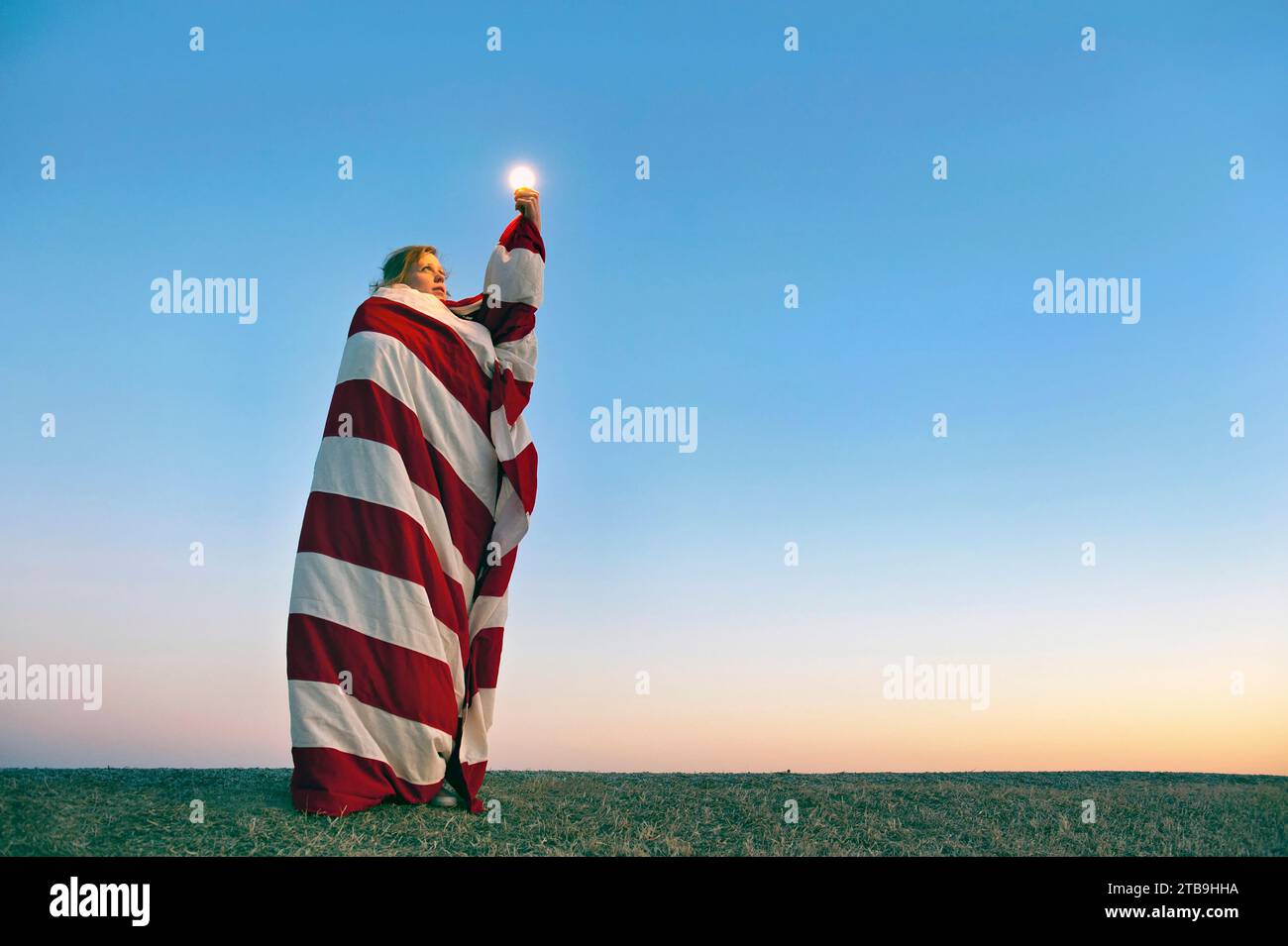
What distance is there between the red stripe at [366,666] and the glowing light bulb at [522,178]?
126 inches

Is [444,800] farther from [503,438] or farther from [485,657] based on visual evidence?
[503,438]

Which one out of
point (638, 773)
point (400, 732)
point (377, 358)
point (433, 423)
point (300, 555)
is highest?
point (377, 358)

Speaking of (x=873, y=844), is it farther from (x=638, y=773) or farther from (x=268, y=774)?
(x=268, y=774)

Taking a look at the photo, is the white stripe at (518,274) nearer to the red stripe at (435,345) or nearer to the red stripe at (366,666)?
the red stripe at (435,345)

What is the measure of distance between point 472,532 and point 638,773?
328cm

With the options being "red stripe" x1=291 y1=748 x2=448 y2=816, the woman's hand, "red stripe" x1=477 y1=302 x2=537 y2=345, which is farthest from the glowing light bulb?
"red stripe" x1=291 y1=748 x2=448 y2=816

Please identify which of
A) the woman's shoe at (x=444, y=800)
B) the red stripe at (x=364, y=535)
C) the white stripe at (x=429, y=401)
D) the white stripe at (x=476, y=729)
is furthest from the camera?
the white stripe at (x=476, y=729)

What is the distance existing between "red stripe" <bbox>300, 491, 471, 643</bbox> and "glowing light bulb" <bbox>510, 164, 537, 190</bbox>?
244 centimetres

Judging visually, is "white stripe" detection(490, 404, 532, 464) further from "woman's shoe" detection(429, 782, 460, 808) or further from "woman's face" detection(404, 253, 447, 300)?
"woman's shoe" detection(429, 782, 460, 808)

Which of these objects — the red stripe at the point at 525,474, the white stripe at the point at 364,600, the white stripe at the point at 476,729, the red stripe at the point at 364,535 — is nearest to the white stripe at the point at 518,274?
the red stripe at the point at 525,474

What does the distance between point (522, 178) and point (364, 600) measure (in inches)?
121

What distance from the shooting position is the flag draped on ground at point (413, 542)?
5.79 meters
